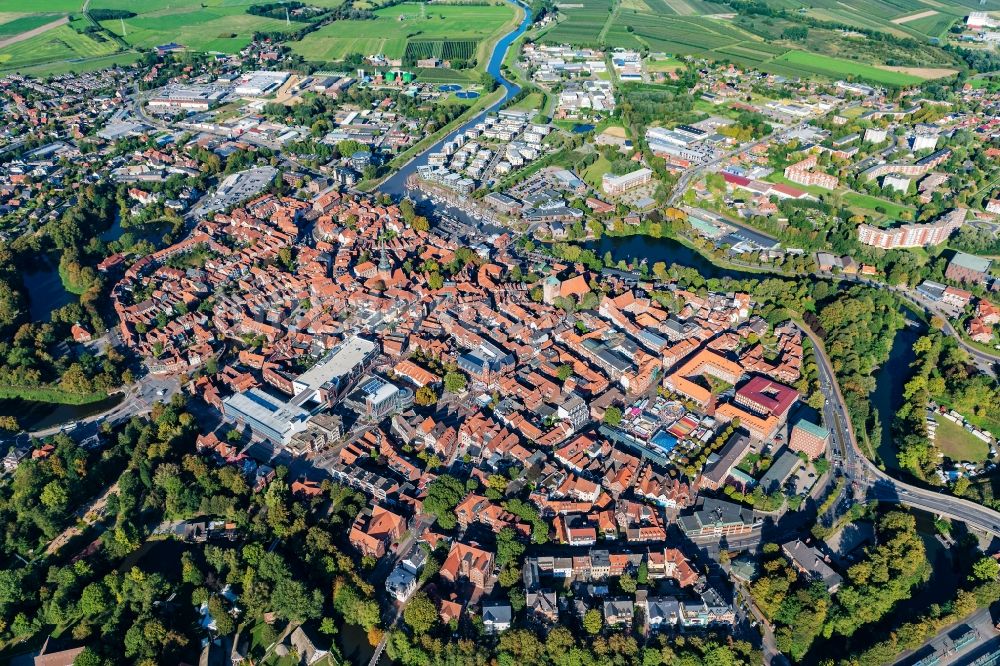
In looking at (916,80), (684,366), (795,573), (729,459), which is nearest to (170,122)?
(684,366)

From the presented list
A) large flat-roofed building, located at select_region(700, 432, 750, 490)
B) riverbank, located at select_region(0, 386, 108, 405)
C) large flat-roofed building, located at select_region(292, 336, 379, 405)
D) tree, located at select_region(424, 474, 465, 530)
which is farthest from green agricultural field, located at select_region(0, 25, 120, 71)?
large flat-roofed building, located at select_region(700, 432, 750, 490)

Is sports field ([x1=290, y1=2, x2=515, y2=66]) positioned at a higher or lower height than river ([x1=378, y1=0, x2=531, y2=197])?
higher

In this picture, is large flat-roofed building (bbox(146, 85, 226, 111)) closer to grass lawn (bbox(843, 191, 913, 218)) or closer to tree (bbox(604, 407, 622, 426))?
tree (bbox(604, 407, 622, 426))

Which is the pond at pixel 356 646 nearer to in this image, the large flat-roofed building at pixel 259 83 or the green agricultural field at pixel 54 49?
the large flat-roofed building at pixel 259 83

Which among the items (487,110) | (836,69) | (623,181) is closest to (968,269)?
(623,181)

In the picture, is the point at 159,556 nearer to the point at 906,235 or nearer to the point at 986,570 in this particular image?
the point at 986,570
